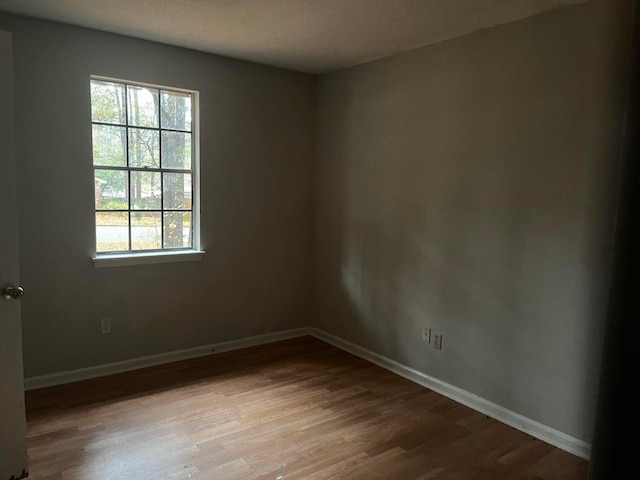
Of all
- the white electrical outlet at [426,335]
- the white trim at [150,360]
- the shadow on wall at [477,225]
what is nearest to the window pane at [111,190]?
the white trim at [150,360]

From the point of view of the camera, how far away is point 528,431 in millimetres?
2783

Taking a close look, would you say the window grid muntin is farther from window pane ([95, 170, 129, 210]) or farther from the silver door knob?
the silver door knob

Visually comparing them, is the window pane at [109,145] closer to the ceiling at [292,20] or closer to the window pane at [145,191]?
the window pane at [145,191]

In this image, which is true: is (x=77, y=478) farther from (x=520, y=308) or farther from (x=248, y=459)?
(x=520, y=308)

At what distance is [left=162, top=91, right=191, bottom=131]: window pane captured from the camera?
3609 mm

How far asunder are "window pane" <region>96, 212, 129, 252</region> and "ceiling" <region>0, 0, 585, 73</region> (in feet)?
4.15

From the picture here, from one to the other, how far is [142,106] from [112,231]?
37.1 inches

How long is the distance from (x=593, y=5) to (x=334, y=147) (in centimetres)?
218

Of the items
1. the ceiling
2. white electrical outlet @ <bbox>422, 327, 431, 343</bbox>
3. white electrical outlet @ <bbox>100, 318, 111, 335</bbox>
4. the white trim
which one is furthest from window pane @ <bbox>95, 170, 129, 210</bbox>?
white electrical outlet @ <bbox>422, 327, 431, 343</bbox>

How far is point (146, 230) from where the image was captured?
3.59 metres

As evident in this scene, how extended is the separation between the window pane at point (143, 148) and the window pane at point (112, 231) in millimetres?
401

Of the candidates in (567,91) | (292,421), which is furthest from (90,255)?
(567,91)

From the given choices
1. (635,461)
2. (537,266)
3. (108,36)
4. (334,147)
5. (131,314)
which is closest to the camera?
(635,461)

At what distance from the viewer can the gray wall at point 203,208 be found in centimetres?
308
